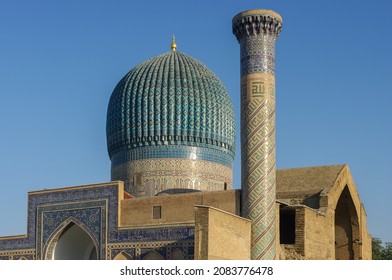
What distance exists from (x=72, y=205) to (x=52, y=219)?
625mm

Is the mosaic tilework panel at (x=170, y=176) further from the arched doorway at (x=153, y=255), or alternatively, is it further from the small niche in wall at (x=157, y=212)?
the arched doorway at (x=153, y=255)

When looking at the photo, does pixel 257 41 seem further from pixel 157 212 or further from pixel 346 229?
pixel 346 229

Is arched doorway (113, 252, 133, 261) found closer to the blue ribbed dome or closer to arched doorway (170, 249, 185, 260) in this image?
arched doorway (170, 249, 185, 260)

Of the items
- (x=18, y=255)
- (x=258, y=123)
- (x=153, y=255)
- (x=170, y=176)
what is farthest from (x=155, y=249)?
(x=170, y=176)

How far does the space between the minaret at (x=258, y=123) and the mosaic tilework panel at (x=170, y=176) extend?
4.25m

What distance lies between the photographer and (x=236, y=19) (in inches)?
711

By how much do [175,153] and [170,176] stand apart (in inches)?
24.6

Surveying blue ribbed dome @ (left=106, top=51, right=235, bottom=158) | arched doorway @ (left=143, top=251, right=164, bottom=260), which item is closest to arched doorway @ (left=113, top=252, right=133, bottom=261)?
arched doorway @ (left=143, top=251, right=164, bottom=260)

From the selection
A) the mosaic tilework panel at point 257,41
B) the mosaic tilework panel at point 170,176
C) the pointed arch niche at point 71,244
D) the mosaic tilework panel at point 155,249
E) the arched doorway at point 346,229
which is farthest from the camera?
the arched doorway at point 346,229

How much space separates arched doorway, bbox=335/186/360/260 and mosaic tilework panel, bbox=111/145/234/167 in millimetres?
3224

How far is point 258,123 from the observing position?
1717 centimetres

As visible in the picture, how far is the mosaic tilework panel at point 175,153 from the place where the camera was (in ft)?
70.4

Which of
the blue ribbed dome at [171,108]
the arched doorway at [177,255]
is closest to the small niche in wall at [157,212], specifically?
the arched doorway at [177,255]
